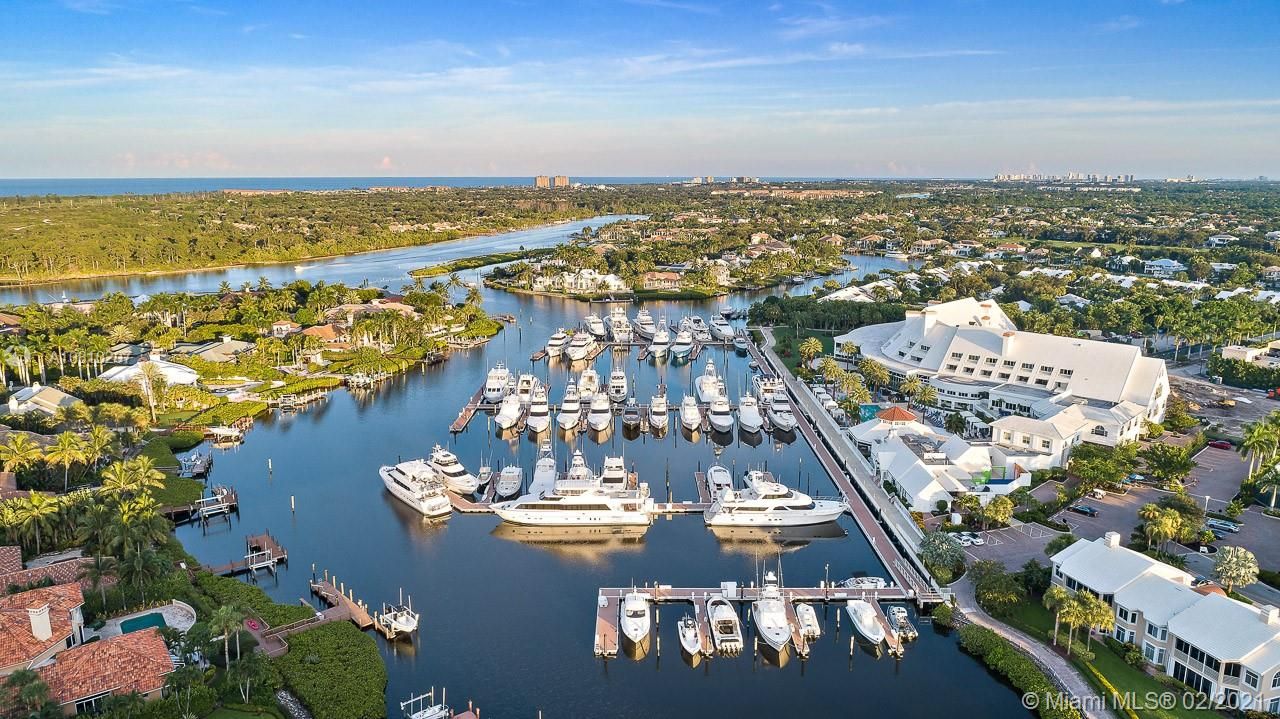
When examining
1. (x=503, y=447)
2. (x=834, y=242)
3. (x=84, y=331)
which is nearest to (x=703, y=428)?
(x=503, y=447)

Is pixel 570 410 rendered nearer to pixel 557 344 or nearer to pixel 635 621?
pixel 557 344

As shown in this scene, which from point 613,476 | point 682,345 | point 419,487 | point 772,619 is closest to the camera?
point 772,619

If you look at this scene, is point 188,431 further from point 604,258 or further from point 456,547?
point 604,258

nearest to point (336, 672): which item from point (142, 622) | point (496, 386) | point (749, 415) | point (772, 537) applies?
point (142, 622)

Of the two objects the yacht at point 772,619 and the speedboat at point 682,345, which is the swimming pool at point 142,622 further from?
the speedboat at point 682,345

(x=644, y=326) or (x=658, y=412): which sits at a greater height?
(x=644, y=326)

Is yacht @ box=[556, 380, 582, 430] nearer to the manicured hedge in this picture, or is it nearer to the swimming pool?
the manicured hedge

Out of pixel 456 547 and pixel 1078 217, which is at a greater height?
pixel 1078 217
